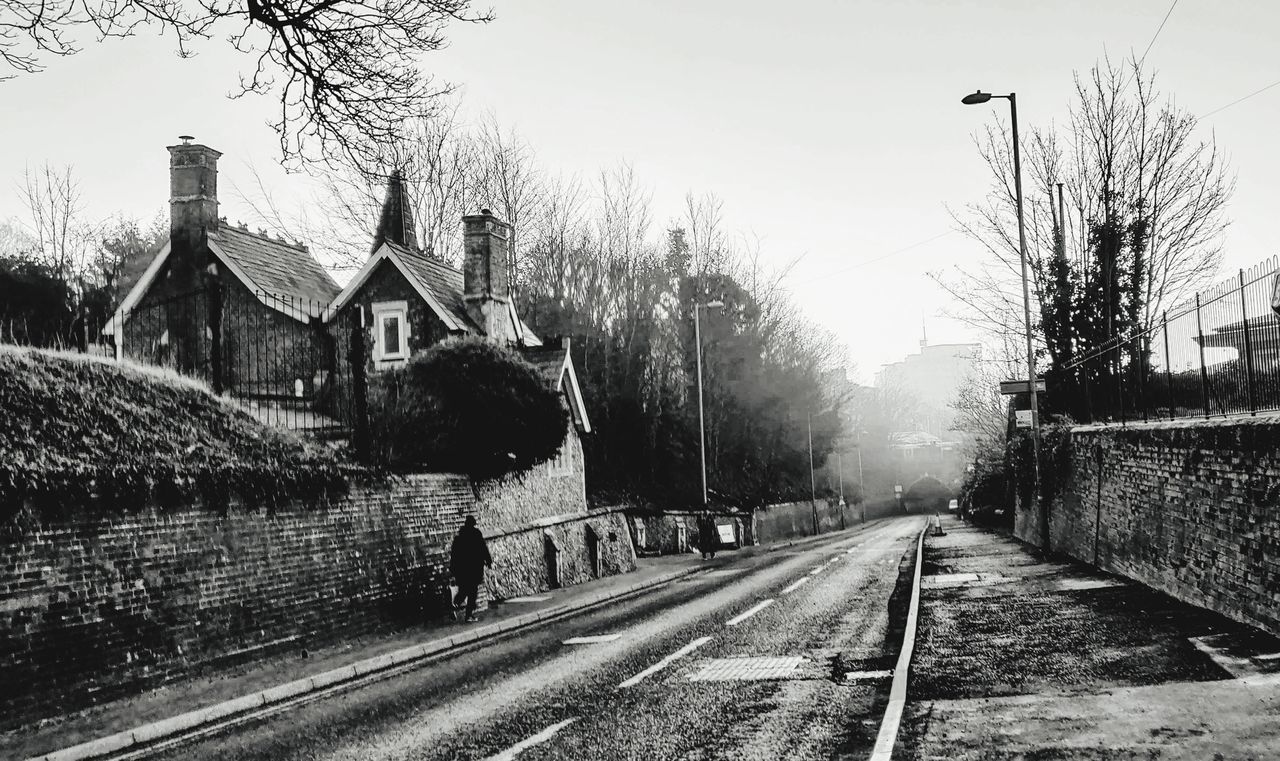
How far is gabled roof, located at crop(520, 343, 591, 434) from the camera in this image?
29250 mm

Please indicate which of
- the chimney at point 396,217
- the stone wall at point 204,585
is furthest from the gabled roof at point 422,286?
the stone wall at point 204,585

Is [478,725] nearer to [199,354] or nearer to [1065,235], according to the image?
[199,354]

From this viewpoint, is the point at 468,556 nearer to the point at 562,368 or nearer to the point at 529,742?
the point at 529,742

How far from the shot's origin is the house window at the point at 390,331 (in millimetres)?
30391

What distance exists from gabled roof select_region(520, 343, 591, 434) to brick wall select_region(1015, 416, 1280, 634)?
545 inches

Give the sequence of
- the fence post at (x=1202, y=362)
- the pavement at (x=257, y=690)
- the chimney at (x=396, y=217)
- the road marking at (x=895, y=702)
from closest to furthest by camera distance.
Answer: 1. the road marking at (x=895, y=702)
2. the pavement at (x=257, y=690)
3. the fence post at (x=1202, y=362)
4. the chimney at (x=396, y=217)

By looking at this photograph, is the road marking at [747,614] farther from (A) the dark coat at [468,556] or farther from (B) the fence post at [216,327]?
(B) the fence post at [216,327]

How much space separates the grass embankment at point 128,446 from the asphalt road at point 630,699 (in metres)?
3.04

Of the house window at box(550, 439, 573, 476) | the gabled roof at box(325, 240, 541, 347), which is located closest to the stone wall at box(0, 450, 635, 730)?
the house window at box(550, 439, 573, 476)

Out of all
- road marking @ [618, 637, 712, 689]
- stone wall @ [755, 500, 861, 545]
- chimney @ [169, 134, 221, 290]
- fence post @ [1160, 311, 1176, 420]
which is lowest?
stone wall @ [755, 500, 861, 545]

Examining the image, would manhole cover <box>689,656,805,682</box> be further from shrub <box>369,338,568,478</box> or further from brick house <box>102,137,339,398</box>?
brick house <box>102,137,339,398</box>

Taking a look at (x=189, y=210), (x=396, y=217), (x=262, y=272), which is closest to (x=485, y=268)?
(x=262, y=272)

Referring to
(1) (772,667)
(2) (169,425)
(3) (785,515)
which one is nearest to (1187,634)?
(1) (772,667)

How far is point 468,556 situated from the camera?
55.6 feet
